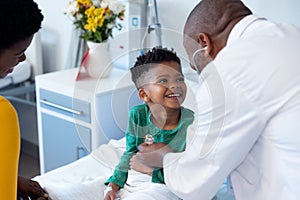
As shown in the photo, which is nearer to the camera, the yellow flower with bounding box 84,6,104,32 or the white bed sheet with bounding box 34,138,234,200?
the white bed sheet with bounding box 34,138,234,200

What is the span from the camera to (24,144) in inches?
136

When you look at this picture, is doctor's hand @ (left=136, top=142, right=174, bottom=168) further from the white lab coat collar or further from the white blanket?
the white lab coat collar

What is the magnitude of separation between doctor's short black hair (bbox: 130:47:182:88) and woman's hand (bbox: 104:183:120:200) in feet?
1.23

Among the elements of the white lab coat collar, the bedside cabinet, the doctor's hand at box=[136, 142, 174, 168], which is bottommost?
the bedside cabinet

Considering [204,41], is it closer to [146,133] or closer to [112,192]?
[146,133]

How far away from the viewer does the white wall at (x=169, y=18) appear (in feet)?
6.36

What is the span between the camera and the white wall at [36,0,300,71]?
1938 mm

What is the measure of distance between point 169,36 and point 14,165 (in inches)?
30.4

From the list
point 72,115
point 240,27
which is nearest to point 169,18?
point 72,115

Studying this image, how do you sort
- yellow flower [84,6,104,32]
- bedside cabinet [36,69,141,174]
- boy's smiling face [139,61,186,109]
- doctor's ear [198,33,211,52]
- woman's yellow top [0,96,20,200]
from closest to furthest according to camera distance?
1. woman's yellow top [0,96,20,200]
2. doctor's ear [198,33,211,52]
3. boy's smiling face [139,61,186,109]
4. bedside cabinet [36,69,141,174]
5. yellow flower [84,6,104,32]

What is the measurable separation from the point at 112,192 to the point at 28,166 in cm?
191

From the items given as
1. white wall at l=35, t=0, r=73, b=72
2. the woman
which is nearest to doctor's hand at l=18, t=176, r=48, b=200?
the woman

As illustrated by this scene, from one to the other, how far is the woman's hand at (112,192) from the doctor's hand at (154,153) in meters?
0.20

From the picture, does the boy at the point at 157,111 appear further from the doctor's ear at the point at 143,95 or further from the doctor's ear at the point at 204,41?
the doctor's ear at the point at 204,41
